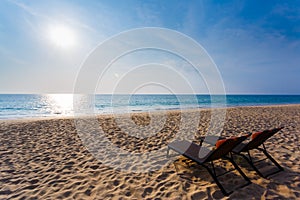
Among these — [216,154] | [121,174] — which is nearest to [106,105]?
[121,174]

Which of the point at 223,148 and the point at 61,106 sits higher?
the point at 61,106

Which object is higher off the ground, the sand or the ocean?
the ocean

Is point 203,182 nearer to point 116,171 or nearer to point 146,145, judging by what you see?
point 116,171

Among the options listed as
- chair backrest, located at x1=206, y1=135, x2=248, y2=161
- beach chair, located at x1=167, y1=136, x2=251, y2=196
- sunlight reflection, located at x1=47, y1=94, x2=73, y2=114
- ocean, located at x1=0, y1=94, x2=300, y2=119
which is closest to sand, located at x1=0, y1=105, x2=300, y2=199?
beach chair, located at x1=167, y1=136, x2=251, y2=196

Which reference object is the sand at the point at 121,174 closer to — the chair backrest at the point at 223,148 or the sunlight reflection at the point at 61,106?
the chair backrest at the point at 223,148

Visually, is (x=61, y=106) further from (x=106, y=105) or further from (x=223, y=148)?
(x=223, y=148)

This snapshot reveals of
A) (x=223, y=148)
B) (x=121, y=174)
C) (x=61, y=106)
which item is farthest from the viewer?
(x=61, y=106)

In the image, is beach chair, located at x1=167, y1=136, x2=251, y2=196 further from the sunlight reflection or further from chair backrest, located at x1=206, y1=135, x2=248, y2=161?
→ the sunlight reflection

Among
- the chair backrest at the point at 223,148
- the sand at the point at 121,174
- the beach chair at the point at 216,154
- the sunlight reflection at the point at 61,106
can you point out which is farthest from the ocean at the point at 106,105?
the chair backrest at the point at 223,148

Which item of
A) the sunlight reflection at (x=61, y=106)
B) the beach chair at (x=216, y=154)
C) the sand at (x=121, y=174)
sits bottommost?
the sand at (x=121, y=174)

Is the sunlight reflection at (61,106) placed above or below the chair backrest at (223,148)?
above

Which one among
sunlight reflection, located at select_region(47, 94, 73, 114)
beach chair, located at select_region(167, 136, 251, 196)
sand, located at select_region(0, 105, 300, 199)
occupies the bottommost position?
sand, located at select_region(0, 105, 300, 199)

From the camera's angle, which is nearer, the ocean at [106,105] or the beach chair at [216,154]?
the beach chair at [216,154]

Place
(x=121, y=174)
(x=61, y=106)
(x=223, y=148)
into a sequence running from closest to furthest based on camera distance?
1. (x=223, y=148)
2. (x=121, y=174)
3. (x=61, y=106)
